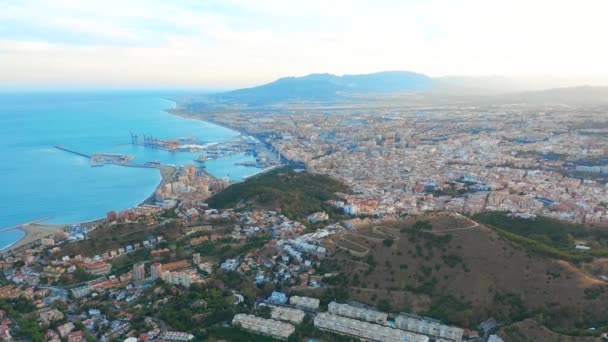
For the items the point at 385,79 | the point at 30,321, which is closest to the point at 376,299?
the point at 30,321

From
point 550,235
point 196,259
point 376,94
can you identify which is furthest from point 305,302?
point 376,94

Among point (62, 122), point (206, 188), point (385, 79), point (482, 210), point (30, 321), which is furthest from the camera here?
point (385, 79)

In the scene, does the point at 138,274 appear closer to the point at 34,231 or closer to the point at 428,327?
the point at 428,327

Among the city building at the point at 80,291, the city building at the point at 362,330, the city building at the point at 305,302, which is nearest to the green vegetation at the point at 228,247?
the city building at the point at 305,302

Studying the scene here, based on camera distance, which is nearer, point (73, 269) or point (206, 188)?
point (73, 269)

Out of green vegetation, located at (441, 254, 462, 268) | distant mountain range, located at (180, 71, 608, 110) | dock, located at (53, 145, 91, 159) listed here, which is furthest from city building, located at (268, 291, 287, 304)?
distant mountain range, located at (180, 71, 608, 110)

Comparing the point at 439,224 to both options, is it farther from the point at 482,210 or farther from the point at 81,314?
the point at 81,314
